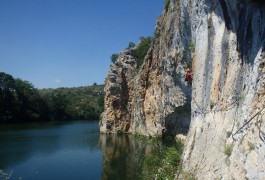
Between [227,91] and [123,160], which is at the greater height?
[227,91]

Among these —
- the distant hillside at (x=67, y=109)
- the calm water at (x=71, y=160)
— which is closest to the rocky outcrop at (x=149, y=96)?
the calm water at (x=71, y=160)

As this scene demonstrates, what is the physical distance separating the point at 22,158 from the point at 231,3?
24.2 m

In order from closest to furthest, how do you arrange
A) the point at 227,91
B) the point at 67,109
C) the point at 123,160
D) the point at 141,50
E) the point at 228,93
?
the point at 228,93 < the point at 227,91 < the point at 123,160 < the point at 141,50 < the point at 67,109

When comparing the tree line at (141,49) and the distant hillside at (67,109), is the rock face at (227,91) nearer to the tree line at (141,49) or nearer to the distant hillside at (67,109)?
the tree line at (141,49)

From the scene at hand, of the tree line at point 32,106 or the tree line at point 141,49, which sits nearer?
the tree line at point 141,49

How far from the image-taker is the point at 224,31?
458 inches

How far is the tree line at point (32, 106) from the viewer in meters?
78.3

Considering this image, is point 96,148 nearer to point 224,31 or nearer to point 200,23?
point 200,23

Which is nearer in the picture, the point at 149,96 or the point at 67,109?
the point at 149,96

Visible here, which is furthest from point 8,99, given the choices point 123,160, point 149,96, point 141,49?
point 123,160

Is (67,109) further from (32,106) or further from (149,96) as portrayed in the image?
(149,96)

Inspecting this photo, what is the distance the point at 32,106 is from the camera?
85.5 m

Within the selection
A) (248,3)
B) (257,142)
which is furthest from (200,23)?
(257,142)

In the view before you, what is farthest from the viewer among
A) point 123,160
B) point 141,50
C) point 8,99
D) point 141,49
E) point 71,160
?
point 8,99
